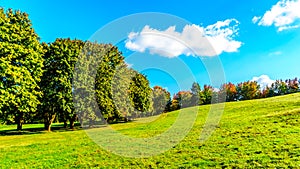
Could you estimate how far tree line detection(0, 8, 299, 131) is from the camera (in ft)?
110

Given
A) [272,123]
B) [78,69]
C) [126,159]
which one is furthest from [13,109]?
[272,123]

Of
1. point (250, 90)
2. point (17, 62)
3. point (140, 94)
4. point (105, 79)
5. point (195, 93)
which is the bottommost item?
point (195, 93)

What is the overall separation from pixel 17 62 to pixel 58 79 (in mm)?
9150

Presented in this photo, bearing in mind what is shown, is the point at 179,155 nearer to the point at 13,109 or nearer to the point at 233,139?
the point at 233,139

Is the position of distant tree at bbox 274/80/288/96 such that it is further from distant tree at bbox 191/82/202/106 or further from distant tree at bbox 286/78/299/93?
distant tree at bbox 191/82/202/106

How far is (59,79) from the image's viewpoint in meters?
43.9

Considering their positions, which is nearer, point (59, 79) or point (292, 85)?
point (59, 79)

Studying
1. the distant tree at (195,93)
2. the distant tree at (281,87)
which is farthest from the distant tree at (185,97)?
the distant tree at (281,87)

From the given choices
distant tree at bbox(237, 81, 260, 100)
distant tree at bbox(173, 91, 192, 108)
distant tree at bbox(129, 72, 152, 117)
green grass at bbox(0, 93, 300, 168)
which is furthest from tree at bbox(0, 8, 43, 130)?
distant tree at bbox(237, 81, 260, 100)

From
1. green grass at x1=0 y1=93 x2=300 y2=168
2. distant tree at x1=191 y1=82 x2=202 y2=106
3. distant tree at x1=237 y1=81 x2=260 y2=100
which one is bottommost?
green grass at x1=0 y1=93 x2=300 y2=168

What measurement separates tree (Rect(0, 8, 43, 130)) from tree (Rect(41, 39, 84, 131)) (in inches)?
180

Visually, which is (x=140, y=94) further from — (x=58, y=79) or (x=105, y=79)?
(x=58, y=79)

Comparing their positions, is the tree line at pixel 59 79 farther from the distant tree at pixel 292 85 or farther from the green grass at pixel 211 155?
the distant tree at pixel 292 85

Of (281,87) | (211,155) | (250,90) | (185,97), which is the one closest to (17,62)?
(185,97)
